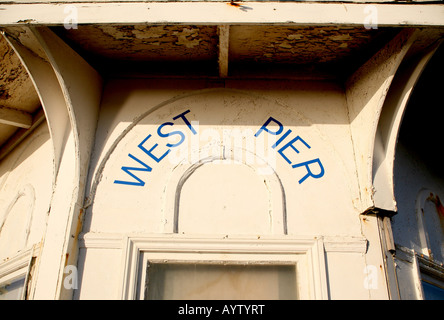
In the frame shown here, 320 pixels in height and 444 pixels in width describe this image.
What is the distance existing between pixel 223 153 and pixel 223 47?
717mm

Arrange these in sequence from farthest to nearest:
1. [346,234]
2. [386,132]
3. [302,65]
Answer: [302,65]
[386,132]
[346,234]

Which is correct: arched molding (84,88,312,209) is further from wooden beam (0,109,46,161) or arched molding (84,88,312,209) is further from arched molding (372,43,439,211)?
wooden beam (0,109,46,161)

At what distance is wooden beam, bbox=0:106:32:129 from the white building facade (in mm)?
242

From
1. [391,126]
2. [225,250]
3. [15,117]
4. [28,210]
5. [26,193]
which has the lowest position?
[225,250]

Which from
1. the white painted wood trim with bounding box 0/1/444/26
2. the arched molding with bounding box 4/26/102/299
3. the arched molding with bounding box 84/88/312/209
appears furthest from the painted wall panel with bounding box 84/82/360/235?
the white painted wood trim with bounding box 0/1/444/26

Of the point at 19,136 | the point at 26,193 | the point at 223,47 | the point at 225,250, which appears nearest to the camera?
the point at 225,250

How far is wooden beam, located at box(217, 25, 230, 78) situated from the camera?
2.72 meters

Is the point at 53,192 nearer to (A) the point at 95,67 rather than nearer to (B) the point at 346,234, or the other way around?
(A) the point at 95,67

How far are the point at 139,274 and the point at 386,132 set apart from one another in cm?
187

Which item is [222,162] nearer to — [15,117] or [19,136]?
[15,117]

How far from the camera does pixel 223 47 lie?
291 cm

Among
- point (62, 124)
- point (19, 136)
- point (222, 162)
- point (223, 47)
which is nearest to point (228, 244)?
point (222, 162)
